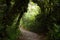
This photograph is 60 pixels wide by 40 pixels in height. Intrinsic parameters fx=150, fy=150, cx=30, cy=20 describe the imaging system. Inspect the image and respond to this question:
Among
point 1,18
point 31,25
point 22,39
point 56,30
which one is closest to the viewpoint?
point 1,18

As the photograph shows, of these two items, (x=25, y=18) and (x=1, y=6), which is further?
(x=25, y=18)

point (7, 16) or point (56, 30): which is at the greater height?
point (7, 16)

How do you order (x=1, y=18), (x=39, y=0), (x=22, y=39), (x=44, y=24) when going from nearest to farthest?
(x=1, y=18), (x=22, y=39), (x=39, y=0), (x=44, y=24)

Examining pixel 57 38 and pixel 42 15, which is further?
pixel 42 15

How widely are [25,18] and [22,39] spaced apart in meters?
7.76

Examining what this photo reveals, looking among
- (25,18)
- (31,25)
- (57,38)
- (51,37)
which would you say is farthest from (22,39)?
(25,18)

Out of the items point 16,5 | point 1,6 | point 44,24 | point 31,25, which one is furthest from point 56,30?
point 31,25

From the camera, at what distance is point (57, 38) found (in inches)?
364

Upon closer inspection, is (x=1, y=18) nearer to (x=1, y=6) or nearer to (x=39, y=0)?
(x=1, y=6)

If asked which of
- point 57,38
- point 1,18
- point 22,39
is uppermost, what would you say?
point 1,18

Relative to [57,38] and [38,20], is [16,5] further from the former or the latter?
[38,20]

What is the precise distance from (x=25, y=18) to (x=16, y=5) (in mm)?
9484

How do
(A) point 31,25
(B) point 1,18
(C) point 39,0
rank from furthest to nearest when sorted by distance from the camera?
(A) point 31,25 → (C) point 39,0 → (B) point 1,18

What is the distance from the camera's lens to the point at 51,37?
10.2m
